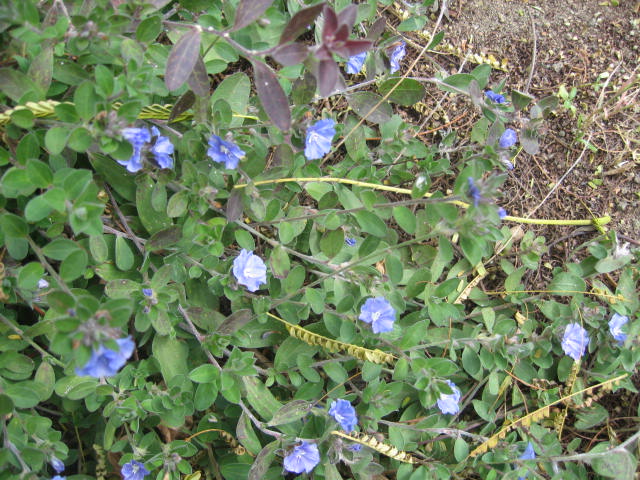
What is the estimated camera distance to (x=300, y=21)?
7.84ft

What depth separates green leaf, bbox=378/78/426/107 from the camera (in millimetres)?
3365

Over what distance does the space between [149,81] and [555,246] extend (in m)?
2.85

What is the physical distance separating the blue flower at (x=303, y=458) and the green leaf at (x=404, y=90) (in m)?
1.99

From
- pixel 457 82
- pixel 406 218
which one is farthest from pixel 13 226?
pixel 457 82

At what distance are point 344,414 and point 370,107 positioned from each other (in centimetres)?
173

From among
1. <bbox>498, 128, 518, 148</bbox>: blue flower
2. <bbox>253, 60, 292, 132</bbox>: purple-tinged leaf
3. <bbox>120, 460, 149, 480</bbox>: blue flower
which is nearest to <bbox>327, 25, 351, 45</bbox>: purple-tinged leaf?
<bbox>253, 60, 292, 132</bbox>: purple-tinged leaf

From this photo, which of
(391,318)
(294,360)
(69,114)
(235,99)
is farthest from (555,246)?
(69,114)

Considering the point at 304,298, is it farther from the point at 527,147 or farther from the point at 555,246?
the point at 555,246

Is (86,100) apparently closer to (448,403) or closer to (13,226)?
(13,226)

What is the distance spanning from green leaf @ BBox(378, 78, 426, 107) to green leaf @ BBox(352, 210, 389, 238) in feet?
2.72

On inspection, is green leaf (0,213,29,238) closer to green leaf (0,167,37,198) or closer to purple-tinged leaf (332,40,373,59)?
green leaf (0,167,37,198)

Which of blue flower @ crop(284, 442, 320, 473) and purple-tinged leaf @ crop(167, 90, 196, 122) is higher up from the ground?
purple-tinged leaf @ crop(167, 90, 196, 122)

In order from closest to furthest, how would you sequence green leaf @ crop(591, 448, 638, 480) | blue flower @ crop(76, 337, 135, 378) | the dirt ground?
1. blue flower @ crop(76, 337, 135, 378)
2. green leaf @ crop(591, 448, 638, 480)
3. the dirt ground

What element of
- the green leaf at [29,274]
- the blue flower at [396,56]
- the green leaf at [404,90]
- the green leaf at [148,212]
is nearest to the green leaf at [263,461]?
the green leaf at [148,212]
